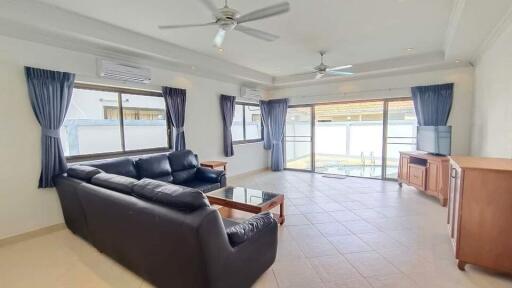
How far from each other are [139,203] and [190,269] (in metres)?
0.66

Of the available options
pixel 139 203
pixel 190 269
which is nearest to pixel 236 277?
pixel 190 269

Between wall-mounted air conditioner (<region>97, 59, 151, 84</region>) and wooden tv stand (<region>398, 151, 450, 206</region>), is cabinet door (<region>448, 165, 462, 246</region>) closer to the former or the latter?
wooden tv stand (<region>398, 151, 450, 206</region>)

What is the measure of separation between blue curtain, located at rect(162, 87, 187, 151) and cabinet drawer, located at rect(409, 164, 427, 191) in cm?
449

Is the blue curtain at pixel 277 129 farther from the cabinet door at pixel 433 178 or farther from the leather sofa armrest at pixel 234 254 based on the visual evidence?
the leather sofa armrest at pixel 234 254

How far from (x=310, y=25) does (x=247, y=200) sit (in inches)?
96.6

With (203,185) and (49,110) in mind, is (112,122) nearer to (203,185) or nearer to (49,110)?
(49,110)

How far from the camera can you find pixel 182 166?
14.0 feet

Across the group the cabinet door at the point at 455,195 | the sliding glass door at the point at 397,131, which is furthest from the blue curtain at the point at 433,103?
the cabinet door at the point at 455,195

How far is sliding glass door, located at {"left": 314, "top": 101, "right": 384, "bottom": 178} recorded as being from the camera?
6.06 metres

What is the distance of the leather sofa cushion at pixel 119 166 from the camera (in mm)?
3318

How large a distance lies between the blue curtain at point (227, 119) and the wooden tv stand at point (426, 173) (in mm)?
3767

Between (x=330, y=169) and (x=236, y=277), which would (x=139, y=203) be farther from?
(x=330, y=169)

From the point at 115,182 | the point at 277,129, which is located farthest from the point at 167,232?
the point at 277,129

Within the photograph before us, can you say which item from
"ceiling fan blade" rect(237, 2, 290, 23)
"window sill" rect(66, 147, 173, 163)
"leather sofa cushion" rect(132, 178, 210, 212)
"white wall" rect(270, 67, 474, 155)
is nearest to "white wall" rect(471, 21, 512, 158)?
"white wall" rect(270, 67, 474, 155)
